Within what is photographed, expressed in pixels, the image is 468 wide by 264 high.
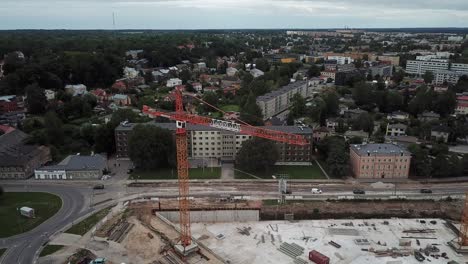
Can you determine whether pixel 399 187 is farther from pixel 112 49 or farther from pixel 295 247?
pixel 112 49

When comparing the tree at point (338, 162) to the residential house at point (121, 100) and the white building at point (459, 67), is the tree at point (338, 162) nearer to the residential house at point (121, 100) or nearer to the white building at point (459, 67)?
the residential house at point (121, 100)

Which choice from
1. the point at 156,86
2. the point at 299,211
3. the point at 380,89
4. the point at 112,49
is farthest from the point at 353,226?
the point at 112,49

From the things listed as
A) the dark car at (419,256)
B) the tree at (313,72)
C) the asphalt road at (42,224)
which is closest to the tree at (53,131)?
the asphalt road at (42,224)

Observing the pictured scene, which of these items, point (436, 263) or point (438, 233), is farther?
point (438, 233)

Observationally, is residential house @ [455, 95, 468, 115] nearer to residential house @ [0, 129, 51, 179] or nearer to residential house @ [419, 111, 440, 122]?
residential house @ [419, 111, 440, 122]

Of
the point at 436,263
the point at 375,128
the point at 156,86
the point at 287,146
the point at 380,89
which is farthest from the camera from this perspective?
the point at 156,86

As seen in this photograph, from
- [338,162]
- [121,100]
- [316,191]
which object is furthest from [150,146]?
A: [121,100]

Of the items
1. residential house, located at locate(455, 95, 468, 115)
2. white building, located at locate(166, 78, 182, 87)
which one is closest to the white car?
residential house, located at locate(455, 95, 468, 115)
